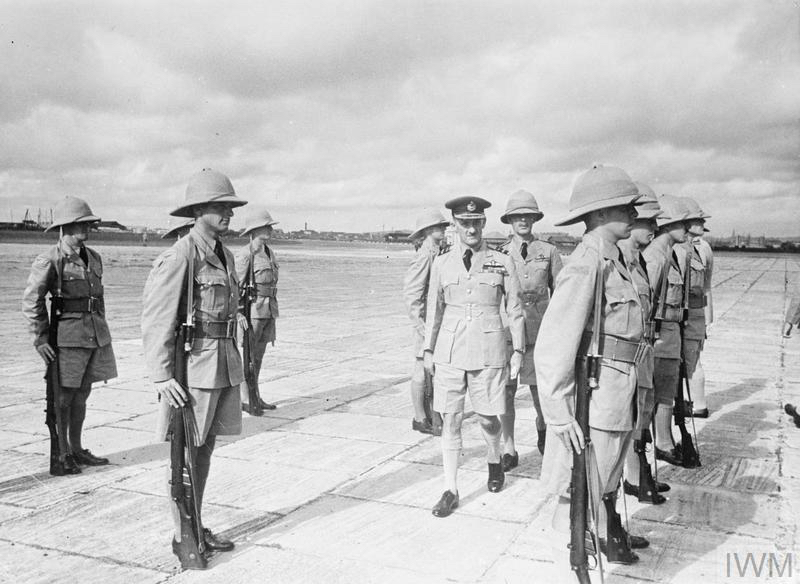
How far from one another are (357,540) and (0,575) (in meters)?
2.01

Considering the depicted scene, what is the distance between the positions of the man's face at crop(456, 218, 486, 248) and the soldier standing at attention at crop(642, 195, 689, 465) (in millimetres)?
1396

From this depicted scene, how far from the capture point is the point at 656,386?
5805 millimetres

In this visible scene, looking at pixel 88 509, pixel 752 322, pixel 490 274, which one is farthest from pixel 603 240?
pixel 752 322

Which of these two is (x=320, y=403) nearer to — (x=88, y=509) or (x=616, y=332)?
(x=88, y=509)

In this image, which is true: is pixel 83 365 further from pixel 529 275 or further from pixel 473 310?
pixel 529 275

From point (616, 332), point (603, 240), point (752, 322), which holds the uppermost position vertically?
point (603, 240)

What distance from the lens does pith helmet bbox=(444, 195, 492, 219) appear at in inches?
207

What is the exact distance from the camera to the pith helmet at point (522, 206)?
7.01m

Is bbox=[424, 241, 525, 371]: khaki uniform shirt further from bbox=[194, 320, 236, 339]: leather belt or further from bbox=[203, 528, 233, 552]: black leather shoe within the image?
bbox=[203, 528, 233, 552]: black leather shoe

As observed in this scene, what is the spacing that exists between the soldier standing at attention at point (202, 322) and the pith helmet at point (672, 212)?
139 inches

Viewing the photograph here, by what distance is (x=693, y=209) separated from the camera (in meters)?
6.70

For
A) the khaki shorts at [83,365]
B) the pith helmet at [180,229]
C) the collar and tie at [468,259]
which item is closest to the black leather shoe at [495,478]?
the collar and tie at [468,259]

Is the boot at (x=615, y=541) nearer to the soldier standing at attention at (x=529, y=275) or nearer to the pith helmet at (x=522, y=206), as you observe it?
the soldier standing at attention at (x=529, y=275)

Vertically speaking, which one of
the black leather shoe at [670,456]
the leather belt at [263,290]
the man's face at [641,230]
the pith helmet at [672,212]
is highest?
the pith helmet at [672,212]
